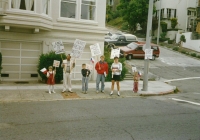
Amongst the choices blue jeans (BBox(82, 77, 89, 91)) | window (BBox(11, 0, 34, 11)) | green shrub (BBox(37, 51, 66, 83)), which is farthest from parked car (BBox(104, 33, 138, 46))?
blue jeans (BBox(82, 77, 89, 91))

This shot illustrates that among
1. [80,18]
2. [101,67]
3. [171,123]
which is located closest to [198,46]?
[80,18]

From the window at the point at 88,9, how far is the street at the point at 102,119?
7.01m

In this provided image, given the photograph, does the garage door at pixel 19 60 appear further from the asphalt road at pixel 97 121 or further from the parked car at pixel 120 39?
the parked car at pixel 120 39

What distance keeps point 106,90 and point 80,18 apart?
5.46 m

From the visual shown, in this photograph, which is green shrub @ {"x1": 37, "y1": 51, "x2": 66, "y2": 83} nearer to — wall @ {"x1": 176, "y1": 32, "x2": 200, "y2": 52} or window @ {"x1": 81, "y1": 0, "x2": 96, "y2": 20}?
window @ {"x1": 81, "y1": 0, "x2": 96, "y2": 20}

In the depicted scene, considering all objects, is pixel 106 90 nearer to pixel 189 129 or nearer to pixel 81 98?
pixel 81 98

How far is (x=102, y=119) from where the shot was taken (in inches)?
357

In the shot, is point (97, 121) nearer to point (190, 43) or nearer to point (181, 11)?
point (190, 43)

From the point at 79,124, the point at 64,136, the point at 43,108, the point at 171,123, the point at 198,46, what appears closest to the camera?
the point at 64,136

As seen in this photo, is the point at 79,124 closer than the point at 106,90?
Yes

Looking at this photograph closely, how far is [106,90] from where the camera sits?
49.8ft

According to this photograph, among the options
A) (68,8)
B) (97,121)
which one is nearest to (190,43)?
(68,8)

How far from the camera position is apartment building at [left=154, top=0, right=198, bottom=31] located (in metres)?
45.4

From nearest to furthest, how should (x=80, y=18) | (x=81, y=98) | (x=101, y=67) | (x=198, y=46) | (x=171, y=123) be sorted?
(x=171, y=123), (x=81, y=98), (x=101, y=67), (x=80, y=18), (x=198, y=46)
